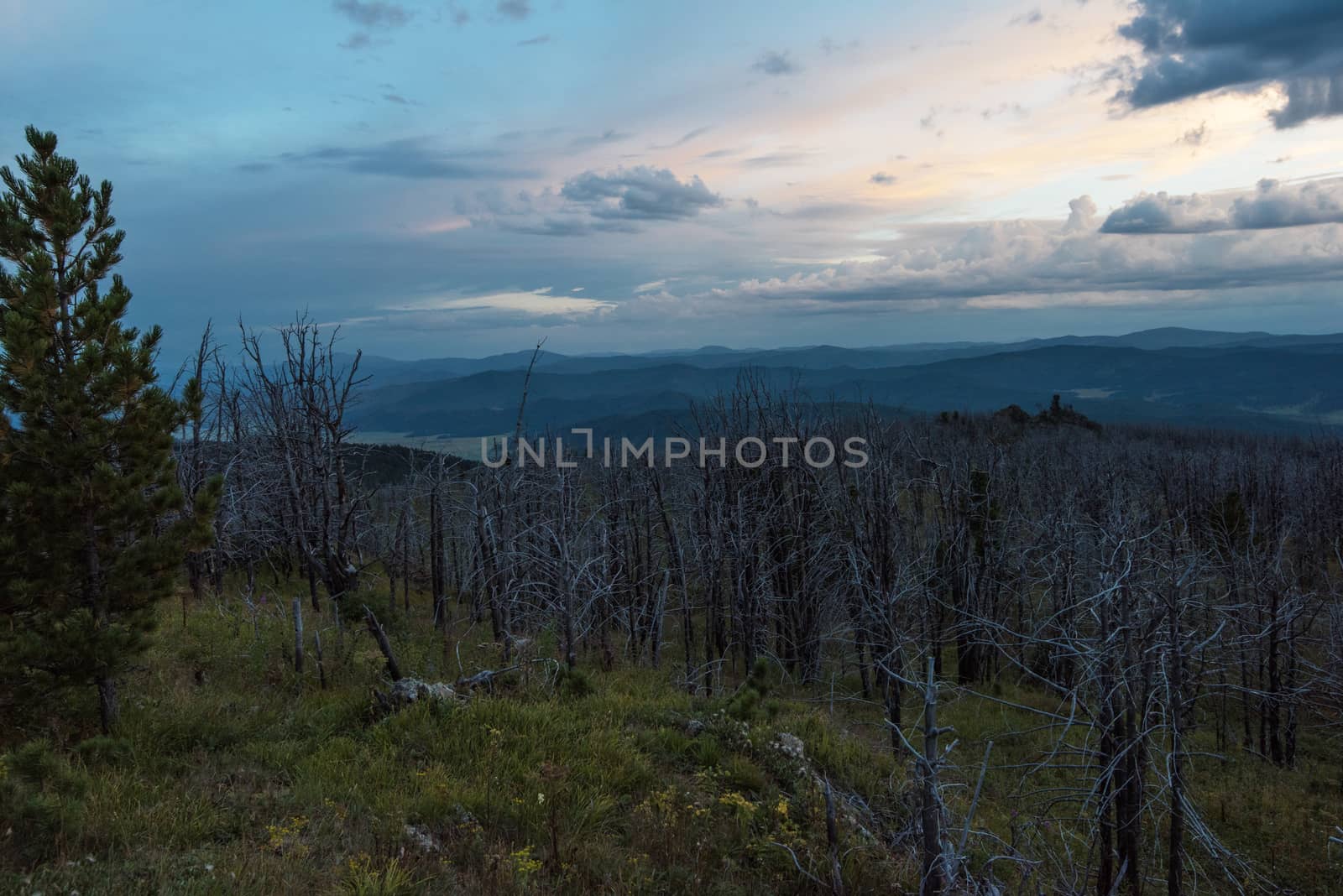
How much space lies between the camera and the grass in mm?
4973

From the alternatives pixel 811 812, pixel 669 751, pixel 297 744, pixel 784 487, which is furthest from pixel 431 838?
pixel 784 487

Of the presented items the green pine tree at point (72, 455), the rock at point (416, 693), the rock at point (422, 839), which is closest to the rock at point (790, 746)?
the rock at point (416, 693)

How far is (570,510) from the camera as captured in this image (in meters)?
12.1

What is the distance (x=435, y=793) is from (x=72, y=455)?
4.63m

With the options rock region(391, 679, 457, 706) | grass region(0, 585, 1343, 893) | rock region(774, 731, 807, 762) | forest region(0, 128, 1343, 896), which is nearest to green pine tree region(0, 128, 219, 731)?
forest region(0, 128, 1343, 896)

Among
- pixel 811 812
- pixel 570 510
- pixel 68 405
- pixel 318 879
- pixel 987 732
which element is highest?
pixel 68 405

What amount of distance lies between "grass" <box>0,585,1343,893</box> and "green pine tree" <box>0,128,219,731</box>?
1.01 m

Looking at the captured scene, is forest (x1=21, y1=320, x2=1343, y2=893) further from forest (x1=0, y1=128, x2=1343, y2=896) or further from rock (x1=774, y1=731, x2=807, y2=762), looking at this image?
rock (x1=774, y1=731, x2=807, y2=762)

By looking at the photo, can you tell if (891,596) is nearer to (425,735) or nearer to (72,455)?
(425,735)

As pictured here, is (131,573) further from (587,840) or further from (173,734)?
(587,840)

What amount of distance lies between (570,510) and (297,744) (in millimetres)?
5747

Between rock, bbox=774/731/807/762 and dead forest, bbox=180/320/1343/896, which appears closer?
dead forest, bbox=180/320/1343/896

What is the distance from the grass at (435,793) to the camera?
497 cm

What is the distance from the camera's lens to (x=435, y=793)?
6258mm
